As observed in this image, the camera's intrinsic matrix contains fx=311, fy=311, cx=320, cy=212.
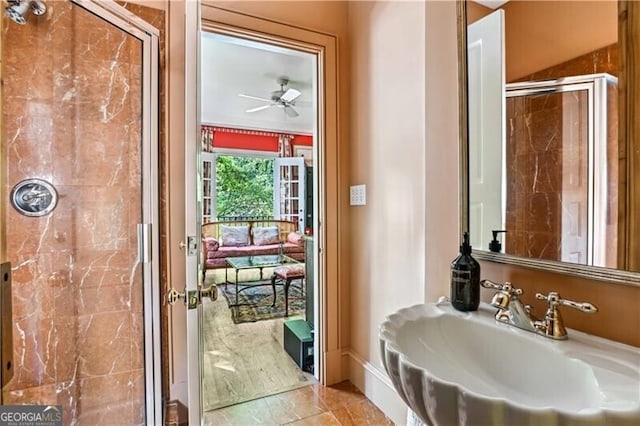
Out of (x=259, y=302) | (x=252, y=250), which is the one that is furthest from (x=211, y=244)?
(x=259, y=302)

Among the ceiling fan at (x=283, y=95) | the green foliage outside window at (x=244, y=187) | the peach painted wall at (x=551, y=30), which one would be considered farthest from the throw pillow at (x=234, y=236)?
the peach painted wall at (x=551, y=30)

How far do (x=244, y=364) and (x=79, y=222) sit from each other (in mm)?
1494

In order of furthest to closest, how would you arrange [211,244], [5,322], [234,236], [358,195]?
1. [234,236]
2. [211,244]
3. [358,195]
4. [5,322]

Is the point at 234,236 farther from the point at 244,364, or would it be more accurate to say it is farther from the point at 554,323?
the point at 554,323

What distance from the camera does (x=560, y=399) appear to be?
0.75m

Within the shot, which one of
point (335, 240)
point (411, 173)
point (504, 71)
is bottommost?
point (335, 240)

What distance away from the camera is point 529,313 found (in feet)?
3.13

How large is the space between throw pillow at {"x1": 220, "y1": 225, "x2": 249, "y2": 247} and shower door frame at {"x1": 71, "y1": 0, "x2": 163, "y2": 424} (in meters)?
4.24

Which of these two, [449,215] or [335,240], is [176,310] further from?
[449,215]

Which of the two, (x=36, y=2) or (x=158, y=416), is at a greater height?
(x=36, y=2)

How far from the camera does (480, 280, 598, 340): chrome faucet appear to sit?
0.88 m

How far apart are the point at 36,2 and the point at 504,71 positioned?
6.29 feet

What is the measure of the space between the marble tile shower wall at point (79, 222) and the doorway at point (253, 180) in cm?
42

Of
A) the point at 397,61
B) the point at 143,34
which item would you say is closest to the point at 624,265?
the point at 397,61
